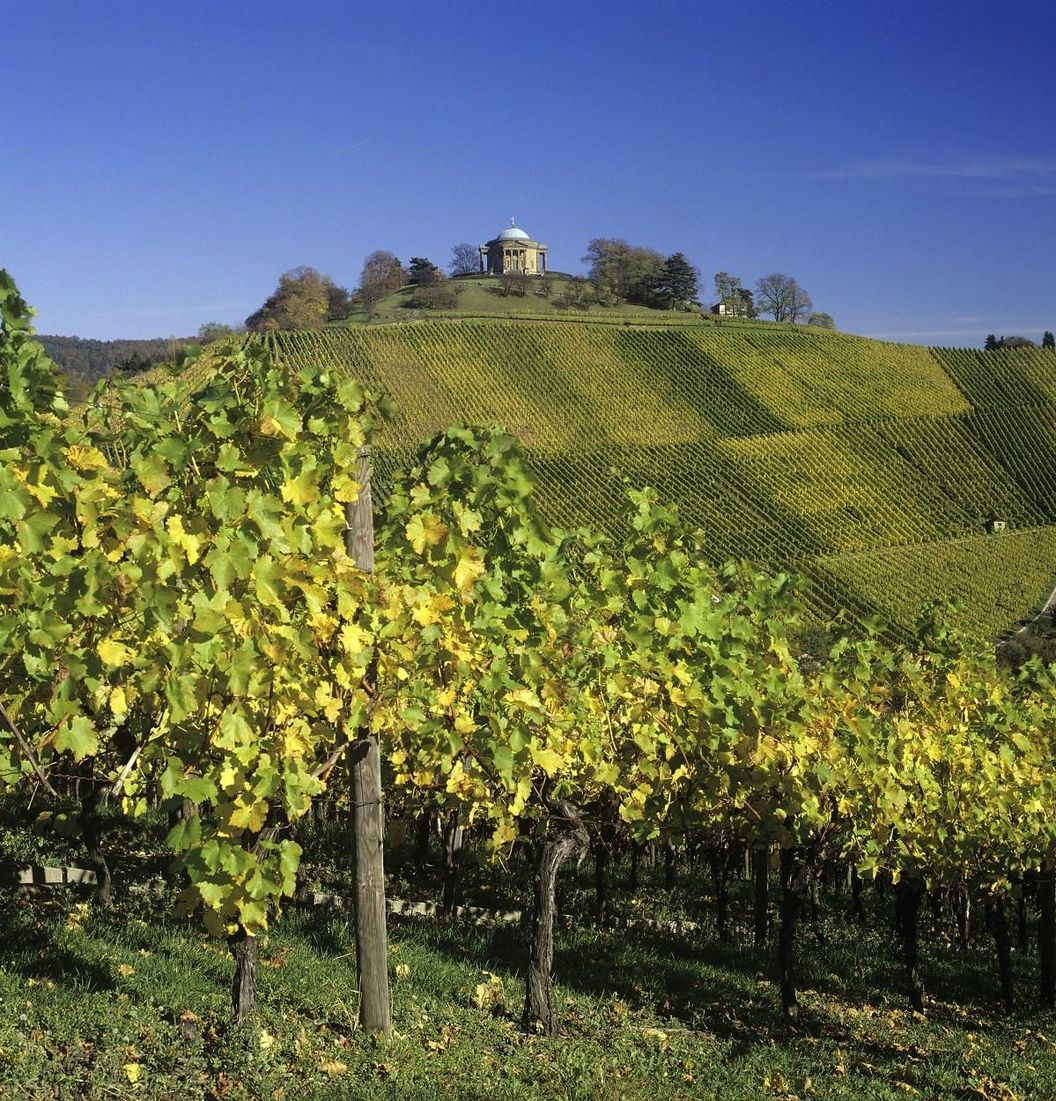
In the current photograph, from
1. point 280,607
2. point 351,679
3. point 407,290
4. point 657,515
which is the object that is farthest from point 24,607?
point 407,290

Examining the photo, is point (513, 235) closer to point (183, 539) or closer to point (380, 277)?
point (380, 277)

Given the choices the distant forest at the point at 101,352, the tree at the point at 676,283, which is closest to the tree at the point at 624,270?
the tree at the point at 676,283

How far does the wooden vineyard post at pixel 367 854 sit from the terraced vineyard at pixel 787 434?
138 ft

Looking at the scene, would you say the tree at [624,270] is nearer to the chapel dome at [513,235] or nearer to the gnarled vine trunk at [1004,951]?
the chapel dome at [513,235]

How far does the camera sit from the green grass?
5676 mm

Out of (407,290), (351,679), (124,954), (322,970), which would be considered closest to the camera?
(351,679)

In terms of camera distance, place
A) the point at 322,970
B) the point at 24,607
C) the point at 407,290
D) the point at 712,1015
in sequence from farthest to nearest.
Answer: the point at 407,290 → the point at 712,1015 → the point at 322,970 → the point at 24,607

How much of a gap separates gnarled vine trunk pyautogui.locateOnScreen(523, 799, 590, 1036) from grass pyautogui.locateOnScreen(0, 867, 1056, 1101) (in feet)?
0.70

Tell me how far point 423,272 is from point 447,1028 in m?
116

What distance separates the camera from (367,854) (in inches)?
246

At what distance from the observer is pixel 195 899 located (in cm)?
564

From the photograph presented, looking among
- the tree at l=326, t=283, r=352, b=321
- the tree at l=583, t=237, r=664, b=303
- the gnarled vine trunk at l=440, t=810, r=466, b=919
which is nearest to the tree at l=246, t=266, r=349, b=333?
the tree at l=326, t=283, r=352, b=321

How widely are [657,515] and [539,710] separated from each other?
84.4 inches

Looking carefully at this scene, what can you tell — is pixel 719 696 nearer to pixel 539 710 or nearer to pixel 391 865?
pixel 539 710
